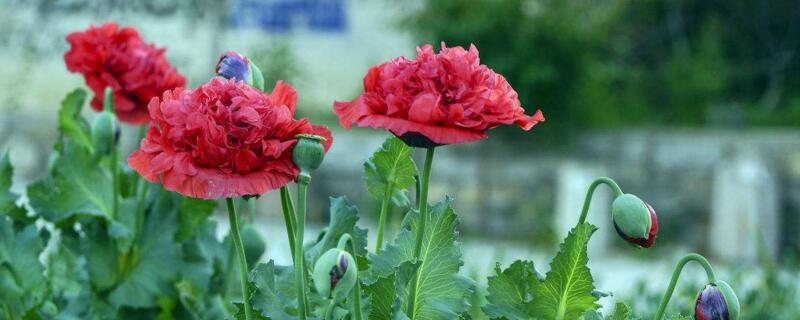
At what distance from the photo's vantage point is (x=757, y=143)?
250 inches

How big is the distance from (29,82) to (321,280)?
7.06 meters

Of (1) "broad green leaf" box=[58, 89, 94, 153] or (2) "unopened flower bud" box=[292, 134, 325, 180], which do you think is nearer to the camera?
(2) "unopened flower bud" box=[292, 134, 325, 180]

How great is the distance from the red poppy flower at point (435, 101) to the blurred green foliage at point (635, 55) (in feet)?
18.1

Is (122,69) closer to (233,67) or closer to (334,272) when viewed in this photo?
(233,67)

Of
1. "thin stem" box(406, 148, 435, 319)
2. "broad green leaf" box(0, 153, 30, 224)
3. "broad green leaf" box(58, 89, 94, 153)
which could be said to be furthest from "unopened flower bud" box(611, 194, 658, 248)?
"broad green leaf" box(58, 89, 94, 153)

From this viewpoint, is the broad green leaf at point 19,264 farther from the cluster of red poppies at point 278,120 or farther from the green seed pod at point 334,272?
the green seed pod at point 334,272

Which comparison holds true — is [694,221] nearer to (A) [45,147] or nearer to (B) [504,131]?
(B) [504,131]

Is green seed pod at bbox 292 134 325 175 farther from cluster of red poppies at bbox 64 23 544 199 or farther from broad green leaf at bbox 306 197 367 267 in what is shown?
broad green leaf at bbox 306 197 367 267

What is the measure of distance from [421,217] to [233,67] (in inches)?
9.8

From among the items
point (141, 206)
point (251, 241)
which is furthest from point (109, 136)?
point (251, 241)

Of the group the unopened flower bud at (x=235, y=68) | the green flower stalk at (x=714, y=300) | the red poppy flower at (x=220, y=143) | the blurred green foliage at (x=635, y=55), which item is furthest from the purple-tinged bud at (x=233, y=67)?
the blurred green foliage at (x=635, y=55)

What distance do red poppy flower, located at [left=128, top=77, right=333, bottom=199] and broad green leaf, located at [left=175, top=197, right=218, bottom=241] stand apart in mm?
687

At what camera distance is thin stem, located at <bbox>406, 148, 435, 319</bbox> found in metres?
1.02

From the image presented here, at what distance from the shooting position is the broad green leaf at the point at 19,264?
1.53m
